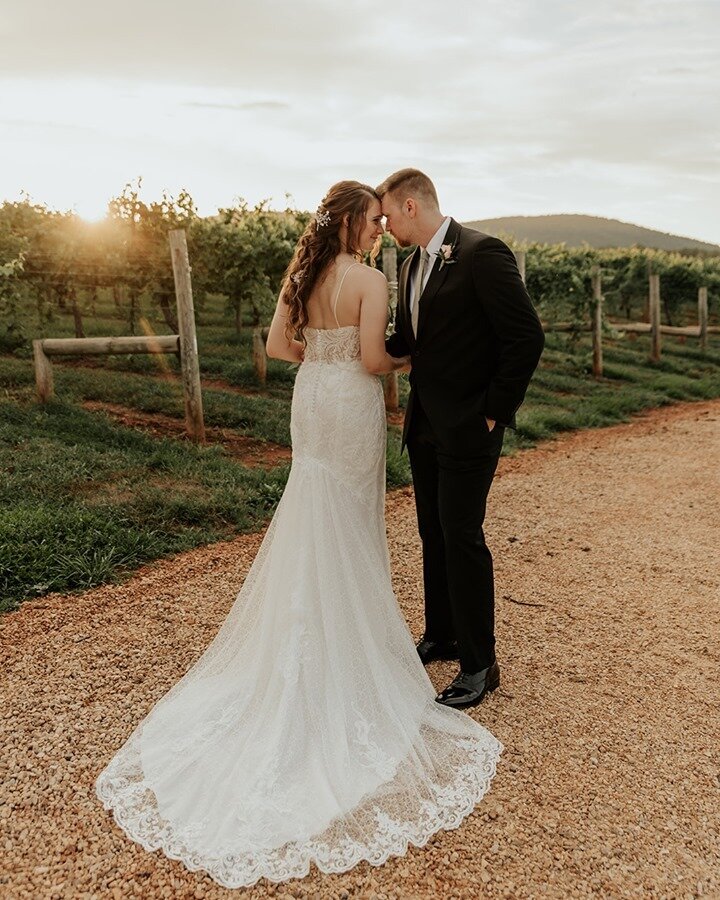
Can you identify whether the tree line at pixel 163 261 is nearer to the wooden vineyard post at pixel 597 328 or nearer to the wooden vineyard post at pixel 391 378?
the wooden vineyard post at pixel 597 328

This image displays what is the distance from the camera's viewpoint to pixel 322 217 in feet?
10.7

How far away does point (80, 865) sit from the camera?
2.54 metres

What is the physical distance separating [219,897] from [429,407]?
6.71 ft

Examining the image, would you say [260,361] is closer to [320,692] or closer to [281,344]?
[281,344]

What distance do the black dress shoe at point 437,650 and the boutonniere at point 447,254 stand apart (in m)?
1.95

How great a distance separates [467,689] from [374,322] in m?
1.74

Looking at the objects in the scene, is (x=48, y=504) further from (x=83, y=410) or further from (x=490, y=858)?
(x=490, y=858)

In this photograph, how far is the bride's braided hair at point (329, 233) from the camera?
3248 millimetres

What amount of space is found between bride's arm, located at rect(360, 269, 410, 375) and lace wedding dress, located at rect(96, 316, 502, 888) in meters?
0.08

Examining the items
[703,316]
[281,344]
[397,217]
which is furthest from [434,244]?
[703,316]

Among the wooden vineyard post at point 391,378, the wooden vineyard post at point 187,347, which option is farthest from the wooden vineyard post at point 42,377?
the wooden vineyard post at point 391,378

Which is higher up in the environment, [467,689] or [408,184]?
[408,184]

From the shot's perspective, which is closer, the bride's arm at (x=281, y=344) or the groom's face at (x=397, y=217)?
the groom's face at (x=397, y=217)

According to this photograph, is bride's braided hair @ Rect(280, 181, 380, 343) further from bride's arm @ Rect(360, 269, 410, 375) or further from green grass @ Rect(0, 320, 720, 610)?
green grass @ Rect(0, 320, 720, 610)
